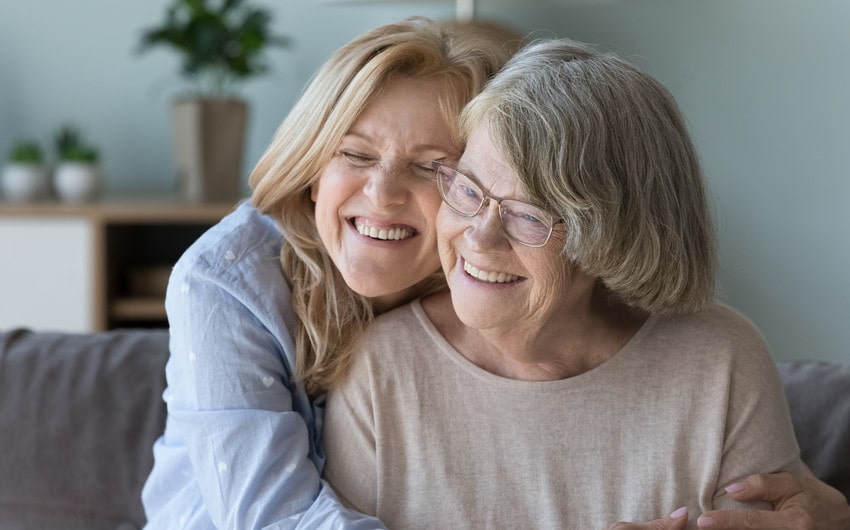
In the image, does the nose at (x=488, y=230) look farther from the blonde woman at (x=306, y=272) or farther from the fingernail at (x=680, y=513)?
the fingernail at (x=680, y=513)

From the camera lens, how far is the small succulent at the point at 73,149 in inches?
139

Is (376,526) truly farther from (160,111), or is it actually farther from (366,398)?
(160,111)

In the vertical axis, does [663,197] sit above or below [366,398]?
above

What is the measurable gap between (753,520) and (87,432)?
3.43 ft

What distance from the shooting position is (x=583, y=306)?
148 centimetres

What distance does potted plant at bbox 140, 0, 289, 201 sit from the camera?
3.51 meters

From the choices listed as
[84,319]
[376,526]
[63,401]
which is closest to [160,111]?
[84,319]

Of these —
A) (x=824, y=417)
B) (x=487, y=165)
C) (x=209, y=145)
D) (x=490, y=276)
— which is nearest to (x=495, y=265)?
(x=490, y=276)

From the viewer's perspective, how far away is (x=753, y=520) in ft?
4.47

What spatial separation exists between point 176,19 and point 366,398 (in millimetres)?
2435

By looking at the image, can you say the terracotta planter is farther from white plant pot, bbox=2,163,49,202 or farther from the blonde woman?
the blonde woman

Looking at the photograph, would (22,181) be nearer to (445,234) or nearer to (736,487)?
(445,234)

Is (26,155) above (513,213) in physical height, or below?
below

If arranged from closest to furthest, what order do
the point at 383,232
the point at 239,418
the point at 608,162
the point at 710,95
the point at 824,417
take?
1. the point at 608,162
2. the point at 239,418
3. the point at 383,232
4. the point at 824,417
5. the point at 710,95
